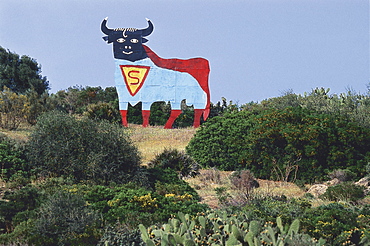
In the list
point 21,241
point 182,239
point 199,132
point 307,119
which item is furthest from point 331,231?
point 199,132

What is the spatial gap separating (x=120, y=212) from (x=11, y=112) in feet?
64.2

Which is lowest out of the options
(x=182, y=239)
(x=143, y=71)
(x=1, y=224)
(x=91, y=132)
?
(x=1, y=224)

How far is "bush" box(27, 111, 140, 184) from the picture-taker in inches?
494

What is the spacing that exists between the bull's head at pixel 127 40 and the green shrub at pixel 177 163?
1654 cm

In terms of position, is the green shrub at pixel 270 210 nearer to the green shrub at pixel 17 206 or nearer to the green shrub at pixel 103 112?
the green shrub at pixel 17 206

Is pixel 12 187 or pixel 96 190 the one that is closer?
pixel 96 190

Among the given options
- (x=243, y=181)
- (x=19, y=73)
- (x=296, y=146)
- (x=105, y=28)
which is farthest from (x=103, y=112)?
(x=243, y=181)

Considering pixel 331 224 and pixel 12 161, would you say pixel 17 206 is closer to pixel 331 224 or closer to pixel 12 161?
pixel 12 161

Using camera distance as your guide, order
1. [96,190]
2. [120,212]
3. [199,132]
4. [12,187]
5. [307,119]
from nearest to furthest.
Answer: [120,212]
[96,190]
[12,187]
[307,119]
[199,132]

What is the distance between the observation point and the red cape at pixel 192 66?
3153cm

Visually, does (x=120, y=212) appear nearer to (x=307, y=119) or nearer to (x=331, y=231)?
(x=331, y=231)

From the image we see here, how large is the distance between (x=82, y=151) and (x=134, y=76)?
18.6 m

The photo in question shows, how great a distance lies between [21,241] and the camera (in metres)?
7.42

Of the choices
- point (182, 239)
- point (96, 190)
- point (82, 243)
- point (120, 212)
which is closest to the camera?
point (182, 239)
